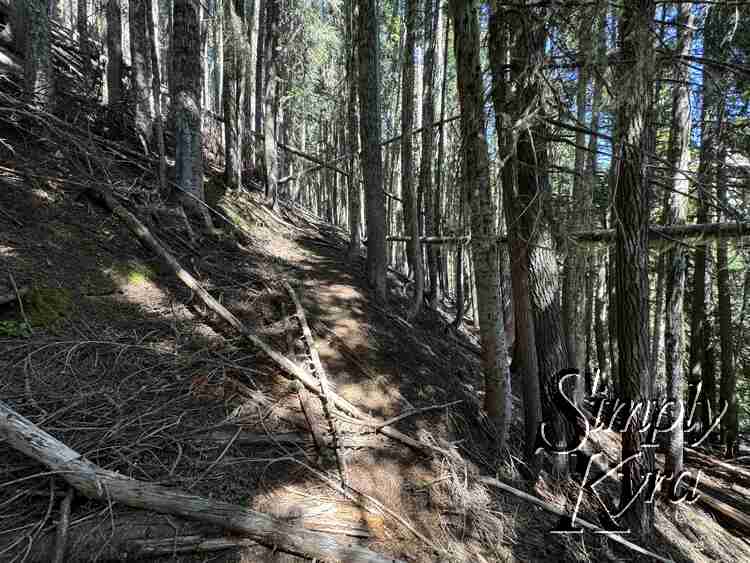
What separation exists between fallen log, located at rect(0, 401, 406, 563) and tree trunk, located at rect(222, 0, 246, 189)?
6931 millimetres

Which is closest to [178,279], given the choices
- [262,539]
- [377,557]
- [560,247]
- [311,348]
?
[311,348]

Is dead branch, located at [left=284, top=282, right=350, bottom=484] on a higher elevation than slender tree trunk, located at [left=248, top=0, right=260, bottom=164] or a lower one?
lower

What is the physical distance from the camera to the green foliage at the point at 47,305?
128 inches

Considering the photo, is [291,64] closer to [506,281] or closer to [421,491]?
[506,281]

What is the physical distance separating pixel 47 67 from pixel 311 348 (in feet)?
17.2

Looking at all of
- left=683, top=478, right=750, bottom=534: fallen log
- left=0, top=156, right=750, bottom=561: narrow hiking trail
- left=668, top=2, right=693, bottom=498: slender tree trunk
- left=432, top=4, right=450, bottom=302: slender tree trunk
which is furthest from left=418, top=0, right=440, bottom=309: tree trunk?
left=683, top=478, right=750, bottom=534: fallen log

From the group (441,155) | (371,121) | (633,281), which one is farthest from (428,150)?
(633,281)

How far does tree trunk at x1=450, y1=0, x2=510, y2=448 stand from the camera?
3.42 m

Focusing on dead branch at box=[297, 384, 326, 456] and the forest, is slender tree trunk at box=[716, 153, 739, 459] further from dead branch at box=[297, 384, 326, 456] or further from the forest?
dead branch at box=[297, 384, 326, 456]

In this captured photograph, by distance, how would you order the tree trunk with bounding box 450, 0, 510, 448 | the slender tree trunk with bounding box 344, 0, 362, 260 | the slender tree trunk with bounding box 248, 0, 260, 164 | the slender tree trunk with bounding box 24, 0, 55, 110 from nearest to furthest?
the tree trunk with bounding box 450, 0, 510, 448 → the slender tree trunk with bounding box 24, 0, 55, 110 → the slender tree trunk with bounding box 344, 0, 362, 260 → the slender tree trunk with bounding box 248, 0, 260, 164

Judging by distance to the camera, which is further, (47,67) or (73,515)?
(47,67)

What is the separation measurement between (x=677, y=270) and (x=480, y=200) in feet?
18.4

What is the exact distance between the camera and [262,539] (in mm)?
2111

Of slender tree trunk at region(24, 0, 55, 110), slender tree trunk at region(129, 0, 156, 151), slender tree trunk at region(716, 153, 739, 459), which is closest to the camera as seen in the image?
slender tree trunk at region(24, 0, 55, 110)
